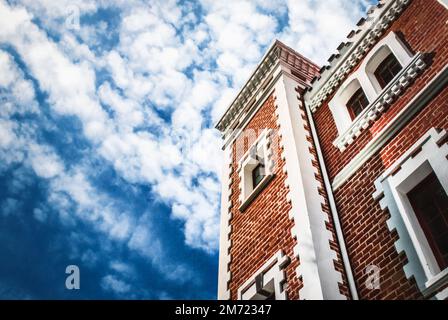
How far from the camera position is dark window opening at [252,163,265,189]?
1060 centimetres

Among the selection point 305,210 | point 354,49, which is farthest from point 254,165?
point 354,49

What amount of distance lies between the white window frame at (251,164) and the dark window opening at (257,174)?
0.28ft

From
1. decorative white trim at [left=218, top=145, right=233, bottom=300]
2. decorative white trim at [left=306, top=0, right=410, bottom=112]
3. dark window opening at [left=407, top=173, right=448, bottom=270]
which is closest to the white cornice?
decorative white trim at [left=218, top=145, right=233, bottom=300]

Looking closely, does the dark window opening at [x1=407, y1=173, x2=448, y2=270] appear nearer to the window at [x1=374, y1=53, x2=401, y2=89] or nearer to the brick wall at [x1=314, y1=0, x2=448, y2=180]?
the brick wall at [x1=314, y1=0, x2=448, y2=180]

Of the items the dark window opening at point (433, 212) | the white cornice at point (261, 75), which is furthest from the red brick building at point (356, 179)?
the white cornice at point (261, 75)

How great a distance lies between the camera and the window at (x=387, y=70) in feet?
27.2

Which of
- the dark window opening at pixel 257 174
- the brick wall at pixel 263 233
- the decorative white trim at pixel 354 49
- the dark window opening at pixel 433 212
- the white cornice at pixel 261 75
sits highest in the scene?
the white cornice at pixel 261 75

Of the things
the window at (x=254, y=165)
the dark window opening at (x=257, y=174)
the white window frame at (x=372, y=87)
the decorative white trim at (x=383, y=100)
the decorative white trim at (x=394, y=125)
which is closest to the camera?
the decorative white trim at (x=394, y=125)

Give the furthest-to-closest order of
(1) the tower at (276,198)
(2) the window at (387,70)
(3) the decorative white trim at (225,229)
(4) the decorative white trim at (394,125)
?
(3) the decorative white trim at (225,229), (2) the window at (387,70), (1) the tower at (276,198), (4) the decorative white trim at (394,125)

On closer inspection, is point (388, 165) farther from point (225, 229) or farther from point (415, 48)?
point (225, 229)

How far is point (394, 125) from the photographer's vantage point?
704 cm

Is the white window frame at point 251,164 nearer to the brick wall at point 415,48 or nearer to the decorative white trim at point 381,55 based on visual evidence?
the brick wall at point 415,48
